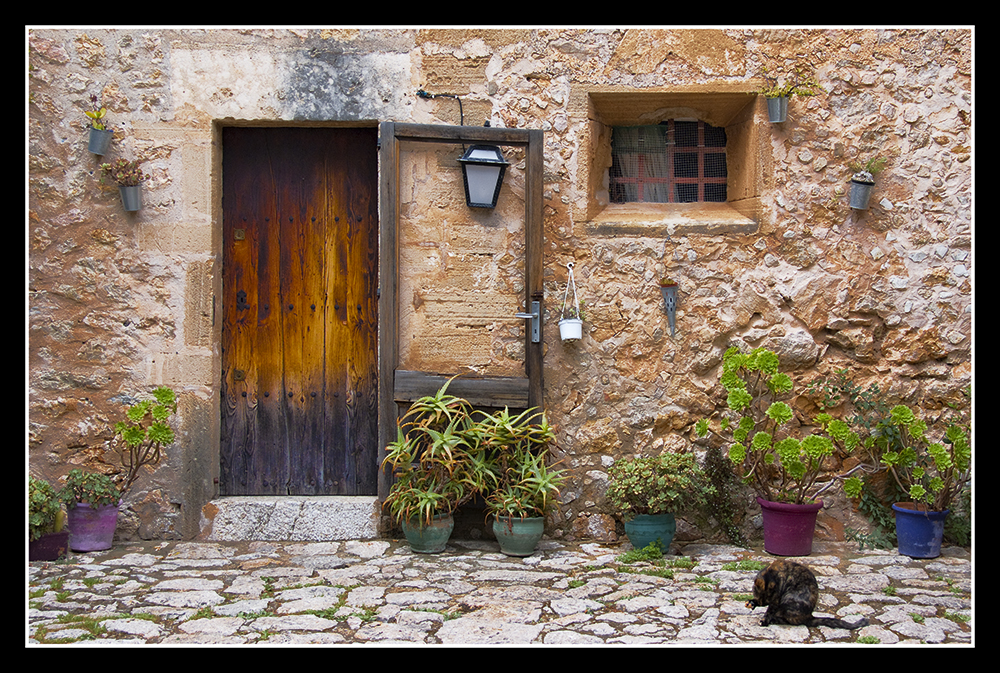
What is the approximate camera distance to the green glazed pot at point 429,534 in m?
4.38

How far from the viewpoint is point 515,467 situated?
456 cm

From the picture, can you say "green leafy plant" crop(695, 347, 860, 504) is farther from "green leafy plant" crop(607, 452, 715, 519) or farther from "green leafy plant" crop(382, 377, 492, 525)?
"green leafy plant" crop(382, 377, 492, 525)

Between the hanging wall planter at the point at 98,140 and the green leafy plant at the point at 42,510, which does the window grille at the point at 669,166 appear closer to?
the hanging wall planter at the point at 98,140

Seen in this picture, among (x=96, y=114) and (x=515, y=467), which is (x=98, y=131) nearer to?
(x=96, y=114)

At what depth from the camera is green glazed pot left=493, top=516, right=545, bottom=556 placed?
4.34m

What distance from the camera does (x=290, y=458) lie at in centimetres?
496

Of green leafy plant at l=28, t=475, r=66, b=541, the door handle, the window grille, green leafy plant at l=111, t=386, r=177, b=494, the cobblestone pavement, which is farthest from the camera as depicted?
the window grille

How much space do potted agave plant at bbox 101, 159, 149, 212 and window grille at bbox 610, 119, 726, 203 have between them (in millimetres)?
2730

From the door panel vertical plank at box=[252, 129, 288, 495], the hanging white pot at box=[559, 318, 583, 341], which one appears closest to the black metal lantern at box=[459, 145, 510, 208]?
the hanging white pot at box=[559, 318, 583, 341]

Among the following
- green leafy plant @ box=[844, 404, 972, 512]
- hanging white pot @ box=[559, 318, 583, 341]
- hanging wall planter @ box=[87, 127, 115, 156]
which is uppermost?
hanging wall planter @ box=[87, 127, 115, 156]

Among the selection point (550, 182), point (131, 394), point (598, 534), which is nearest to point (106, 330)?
point (131, 394)

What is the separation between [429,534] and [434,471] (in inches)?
12.9

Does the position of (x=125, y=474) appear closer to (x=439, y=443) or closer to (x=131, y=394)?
(x=131, y=394)

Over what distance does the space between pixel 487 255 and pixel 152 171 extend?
6.38 feet
